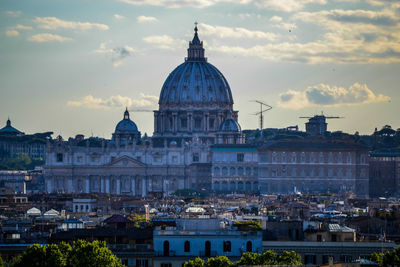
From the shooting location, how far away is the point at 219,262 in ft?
207

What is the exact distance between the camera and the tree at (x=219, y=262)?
62.9 m

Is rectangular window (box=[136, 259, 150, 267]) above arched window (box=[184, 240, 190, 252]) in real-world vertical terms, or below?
below

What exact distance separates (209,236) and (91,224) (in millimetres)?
23089

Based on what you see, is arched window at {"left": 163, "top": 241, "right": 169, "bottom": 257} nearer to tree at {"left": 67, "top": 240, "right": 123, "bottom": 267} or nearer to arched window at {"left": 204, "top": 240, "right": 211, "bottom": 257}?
arched window at {"left": 204, "top": 240, "right": 211, "bottom": 257}

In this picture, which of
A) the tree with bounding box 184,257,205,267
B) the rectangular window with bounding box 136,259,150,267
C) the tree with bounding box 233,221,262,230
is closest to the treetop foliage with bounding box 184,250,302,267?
the tree with bounding box 184,257,205,267

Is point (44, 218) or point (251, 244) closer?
point (251, 244)

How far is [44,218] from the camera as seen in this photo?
10200 centimetres

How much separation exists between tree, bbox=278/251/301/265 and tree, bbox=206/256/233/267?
208 cm

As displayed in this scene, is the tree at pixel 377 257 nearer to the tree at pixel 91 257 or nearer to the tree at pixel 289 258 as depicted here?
the tree at pixel 289 258

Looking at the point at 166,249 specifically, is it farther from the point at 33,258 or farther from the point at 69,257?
the point at 33,258

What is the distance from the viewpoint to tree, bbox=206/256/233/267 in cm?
6288

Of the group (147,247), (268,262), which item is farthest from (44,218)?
(268,262)

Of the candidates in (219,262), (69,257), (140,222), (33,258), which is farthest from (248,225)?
(140,222)

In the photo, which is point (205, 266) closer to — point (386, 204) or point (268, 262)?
point (268, 262)
